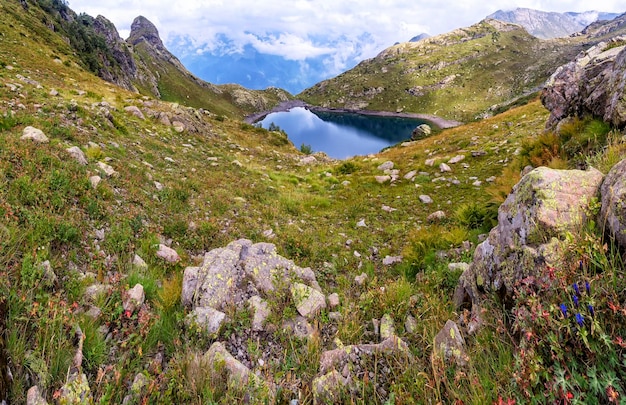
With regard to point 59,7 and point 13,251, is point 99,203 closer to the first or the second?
point 13,251

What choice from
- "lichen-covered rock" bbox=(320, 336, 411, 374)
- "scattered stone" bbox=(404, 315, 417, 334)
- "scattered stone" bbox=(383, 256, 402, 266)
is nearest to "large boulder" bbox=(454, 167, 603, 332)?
"scattered stone" bbox=(404, 315, 417, 334)

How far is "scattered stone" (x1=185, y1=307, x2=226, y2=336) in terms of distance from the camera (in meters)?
4.52

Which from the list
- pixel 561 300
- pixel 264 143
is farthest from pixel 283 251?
pixel 264 143

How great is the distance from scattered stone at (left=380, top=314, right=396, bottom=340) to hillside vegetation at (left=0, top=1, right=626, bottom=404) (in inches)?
3.3

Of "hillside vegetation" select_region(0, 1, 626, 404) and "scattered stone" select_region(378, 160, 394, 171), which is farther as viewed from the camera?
"scattered stone" select_region(378, 160, 394, 171)

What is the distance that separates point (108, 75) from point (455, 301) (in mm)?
80487

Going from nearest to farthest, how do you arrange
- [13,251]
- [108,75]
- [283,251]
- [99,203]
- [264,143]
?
1. [13,251]
2. [99,203]
3. [283,251]
4. [264,143]
5. [108,75]

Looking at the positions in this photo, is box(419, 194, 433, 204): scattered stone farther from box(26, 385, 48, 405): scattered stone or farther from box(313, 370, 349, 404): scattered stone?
box(26, 385, 48, 405): scattered stone

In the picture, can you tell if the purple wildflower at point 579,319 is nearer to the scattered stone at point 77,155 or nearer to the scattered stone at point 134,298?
the scattered stone at point 134,298

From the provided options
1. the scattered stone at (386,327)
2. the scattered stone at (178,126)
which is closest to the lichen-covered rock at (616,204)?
the scattered stone at (386,327)

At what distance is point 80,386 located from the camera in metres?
3.06

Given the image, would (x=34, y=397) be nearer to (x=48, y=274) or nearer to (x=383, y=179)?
(x=48, y=274)

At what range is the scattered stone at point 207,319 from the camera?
452 cm

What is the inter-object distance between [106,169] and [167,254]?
4860 mm
